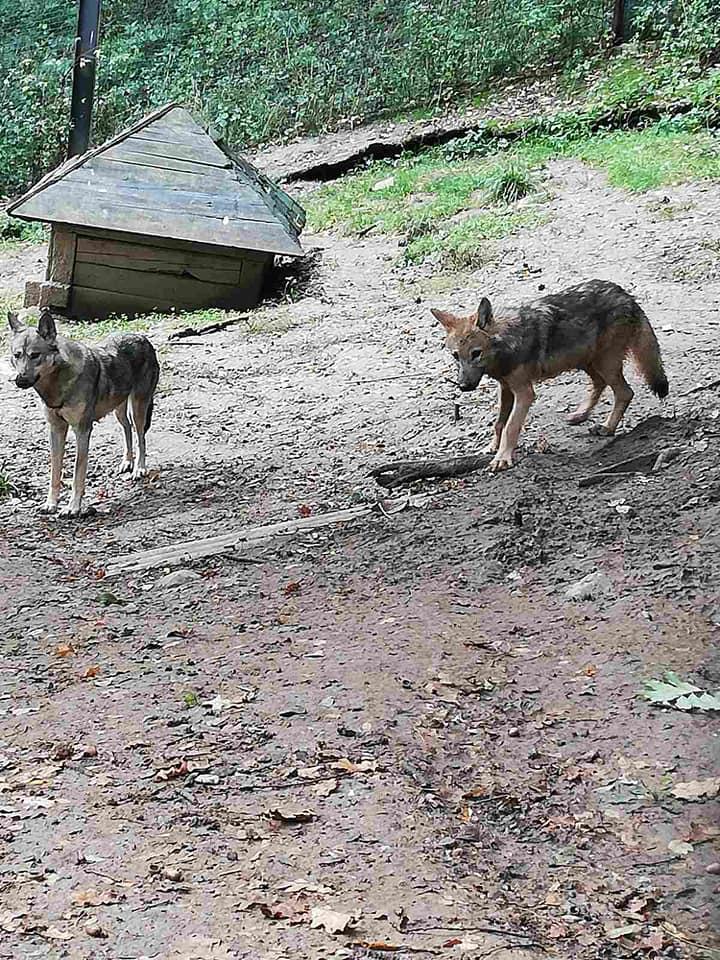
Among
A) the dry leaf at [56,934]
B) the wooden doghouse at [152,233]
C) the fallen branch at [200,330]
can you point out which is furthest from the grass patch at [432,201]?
the dry leaf at [56,934]

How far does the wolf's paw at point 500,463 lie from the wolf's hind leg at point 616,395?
0.84m

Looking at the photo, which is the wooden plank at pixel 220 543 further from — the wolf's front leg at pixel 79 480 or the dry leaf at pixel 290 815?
the dry leaf at pixel 290 815

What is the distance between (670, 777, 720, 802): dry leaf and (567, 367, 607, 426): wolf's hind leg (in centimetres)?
453

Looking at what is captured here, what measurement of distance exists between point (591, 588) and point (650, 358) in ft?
9.38

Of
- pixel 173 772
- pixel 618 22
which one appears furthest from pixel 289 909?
pixel 618 22

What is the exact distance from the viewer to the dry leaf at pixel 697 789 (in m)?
3.65

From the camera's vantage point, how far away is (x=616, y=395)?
7797 millimetres

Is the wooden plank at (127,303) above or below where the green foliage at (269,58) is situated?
below

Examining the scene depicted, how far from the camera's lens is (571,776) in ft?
12.7

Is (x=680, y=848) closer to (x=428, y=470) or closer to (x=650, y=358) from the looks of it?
(x=428, y=470)

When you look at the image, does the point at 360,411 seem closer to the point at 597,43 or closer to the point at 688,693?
the point at 688,693

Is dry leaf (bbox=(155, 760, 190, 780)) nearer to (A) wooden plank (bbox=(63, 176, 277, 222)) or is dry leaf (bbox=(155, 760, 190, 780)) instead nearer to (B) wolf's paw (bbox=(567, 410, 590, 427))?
(B) wolf's paw (bbox=(567, 410, 590, 427))

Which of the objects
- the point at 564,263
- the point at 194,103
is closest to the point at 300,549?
the point at 564,263

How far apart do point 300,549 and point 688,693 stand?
9.10 feet
